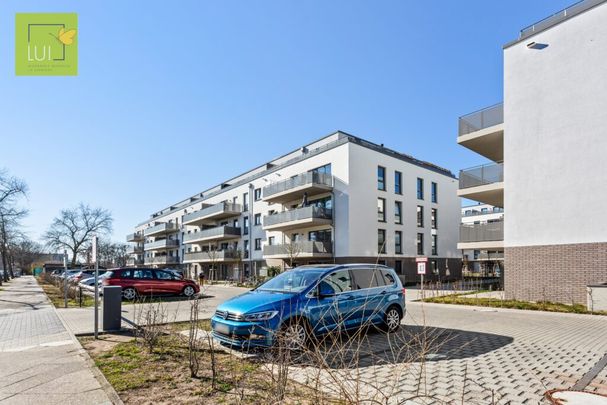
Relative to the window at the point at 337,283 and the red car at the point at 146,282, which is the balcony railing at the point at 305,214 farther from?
the window at the point at 337,283

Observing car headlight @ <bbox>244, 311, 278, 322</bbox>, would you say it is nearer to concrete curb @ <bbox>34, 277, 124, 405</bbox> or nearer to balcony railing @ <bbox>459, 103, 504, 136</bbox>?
concrete curb @ <bbox>34, 277, 124, 405</bbox>

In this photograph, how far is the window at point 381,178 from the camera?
30.5 metres

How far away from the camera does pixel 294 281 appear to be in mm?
8094

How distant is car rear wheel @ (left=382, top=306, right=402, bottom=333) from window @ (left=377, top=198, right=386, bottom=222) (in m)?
21.3

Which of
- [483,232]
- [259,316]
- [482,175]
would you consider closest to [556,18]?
[482,175]

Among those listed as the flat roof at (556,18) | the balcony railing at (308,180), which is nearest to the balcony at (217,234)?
the balcony railing at (308,180)

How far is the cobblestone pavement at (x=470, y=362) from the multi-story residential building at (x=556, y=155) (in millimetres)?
4528

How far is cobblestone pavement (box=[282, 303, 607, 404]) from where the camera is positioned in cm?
457

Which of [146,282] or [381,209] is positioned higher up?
[381,209]

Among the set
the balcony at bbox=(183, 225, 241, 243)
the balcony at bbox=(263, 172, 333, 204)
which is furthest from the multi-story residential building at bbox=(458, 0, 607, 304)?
the balcony at bbox=(183, 225, 241, 243)

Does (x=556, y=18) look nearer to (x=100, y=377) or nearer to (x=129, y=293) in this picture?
(x=100, y=377)

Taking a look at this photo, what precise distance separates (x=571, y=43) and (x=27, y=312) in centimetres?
2387

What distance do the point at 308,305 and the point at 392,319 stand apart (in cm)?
271

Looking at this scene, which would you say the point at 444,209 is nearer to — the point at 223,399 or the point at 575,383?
the point at 575,383
